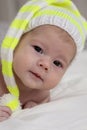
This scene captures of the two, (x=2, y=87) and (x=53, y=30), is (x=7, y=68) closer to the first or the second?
(x=2, y=87)

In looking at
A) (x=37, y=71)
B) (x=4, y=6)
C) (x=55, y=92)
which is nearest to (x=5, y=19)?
(x=4, y=6)

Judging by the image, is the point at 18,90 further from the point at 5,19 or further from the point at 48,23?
the point at 5,19

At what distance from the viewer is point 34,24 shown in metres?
1.15

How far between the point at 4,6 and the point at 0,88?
100 centimetres

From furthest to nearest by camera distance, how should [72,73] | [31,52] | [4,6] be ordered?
[4,6] < [72,73] < [31,52]

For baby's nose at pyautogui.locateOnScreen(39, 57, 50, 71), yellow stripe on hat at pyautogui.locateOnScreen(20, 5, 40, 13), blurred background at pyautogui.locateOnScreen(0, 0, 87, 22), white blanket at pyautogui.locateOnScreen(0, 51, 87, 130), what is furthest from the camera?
blurred background at pyautogui.locateOnScreen(0, 0, 87, 22)

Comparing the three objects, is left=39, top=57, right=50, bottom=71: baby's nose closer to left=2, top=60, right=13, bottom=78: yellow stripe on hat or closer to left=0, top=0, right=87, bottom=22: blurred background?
left=2, top=60, right=13, bottom=78: yellow stripe on hat

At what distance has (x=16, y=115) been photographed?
0.98 meters

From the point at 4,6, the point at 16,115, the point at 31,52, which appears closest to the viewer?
the point at 16,115

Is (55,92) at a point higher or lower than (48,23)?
lower

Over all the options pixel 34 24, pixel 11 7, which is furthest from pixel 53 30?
pixel 11 7

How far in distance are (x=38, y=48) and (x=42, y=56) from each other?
0.04 m

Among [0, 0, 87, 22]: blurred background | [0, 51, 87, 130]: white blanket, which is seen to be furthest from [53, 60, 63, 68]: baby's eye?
[0, 0, 87, 22]: blurred background

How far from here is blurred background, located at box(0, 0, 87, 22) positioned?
2023 mm
